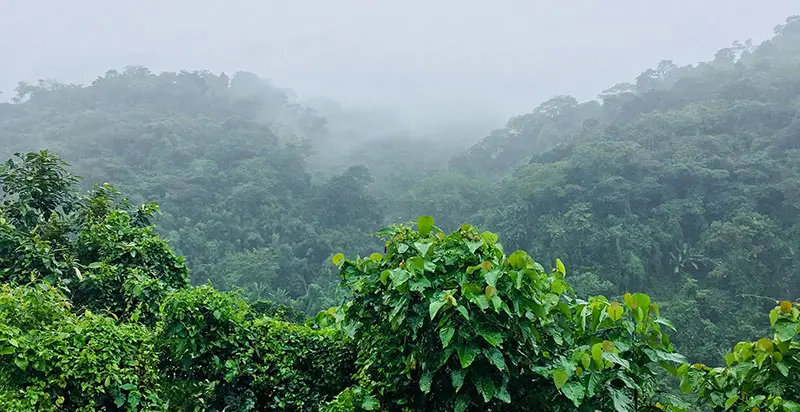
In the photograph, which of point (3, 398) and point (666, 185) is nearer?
point (3, 398)

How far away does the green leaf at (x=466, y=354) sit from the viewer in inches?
71.5

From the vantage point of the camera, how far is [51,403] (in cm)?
214

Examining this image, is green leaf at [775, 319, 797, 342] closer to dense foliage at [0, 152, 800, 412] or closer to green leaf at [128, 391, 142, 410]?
dense foliage at [0, 152, 800, 412]

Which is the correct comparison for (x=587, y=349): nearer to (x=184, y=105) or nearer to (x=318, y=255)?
(x=318, y=255)

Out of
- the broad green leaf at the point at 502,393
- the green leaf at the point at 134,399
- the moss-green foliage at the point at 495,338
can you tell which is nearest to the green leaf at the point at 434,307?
the moss-green foliage at the point at 495,338

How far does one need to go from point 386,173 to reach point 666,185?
1903cm

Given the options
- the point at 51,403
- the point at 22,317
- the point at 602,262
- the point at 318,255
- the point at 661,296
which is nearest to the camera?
the point at 51,403

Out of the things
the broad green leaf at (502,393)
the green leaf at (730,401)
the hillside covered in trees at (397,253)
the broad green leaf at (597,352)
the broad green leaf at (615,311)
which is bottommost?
the hillside covered in trees at (397,253)

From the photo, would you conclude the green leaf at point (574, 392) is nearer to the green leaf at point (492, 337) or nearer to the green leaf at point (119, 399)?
the green leaf at point (492, 337)

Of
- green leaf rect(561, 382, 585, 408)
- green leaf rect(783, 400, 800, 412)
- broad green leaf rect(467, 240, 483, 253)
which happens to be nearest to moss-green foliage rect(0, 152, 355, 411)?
broad green leaf rect(467, 240, 483, 253)

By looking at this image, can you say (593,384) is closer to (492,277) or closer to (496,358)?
(496,358)

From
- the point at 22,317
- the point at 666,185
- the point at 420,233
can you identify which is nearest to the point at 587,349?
the point at 420,233

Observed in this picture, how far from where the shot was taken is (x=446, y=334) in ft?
6.01

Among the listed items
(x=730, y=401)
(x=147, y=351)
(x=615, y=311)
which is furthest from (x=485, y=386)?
(x=147, y=351)
